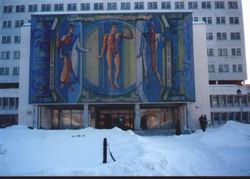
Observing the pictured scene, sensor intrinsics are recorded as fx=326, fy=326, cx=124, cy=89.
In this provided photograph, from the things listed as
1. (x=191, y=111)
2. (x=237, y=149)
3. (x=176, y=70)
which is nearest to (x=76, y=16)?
(x=176, y=70)

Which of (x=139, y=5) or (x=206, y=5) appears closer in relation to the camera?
(x=139, y=5)

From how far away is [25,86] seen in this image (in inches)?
1734

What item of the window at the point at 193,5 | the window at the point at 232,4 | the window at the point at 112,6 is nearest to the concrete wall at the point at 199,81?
the window at the point at 193,5

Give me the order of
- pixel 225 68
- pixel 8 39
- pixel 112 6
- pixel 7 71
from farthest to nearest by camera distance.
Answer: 1. pixel 8 39
2. pixel 112 6
3. pixel 7 71
4. pixel 225 68

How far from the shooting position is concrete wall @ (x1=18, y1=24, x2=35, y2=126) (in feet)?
142

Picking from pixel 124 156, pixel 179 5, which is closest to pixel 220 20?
pixel 179 5

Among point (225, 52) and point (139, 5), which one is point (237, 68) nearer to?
point (225, 52)

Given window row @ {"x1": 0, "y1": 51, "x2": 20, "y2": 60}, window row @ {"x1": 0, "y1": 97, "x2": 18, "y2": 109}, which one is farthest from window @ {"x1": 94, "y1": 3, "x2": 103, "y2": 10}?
window row @ {"x1": 0, "y1": 97, "x2": 18, "y2": 109}

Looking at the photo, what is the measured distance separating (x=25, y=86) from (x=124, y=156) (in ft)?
105

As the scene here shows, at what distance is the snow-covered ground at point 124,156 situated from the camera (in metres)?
11.4

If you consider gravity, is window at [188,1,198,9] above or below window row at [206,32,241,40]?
above

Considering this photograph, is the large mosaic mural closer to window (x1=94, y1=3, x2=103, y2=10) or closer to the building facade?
the building facade

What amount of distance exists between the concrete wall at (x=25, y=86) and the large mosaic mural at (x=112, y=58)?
3436mm

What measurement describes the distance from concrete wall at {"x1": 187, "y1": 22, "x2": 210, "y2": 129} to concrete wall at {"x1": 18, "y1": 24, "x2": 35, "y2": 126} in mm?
20700
